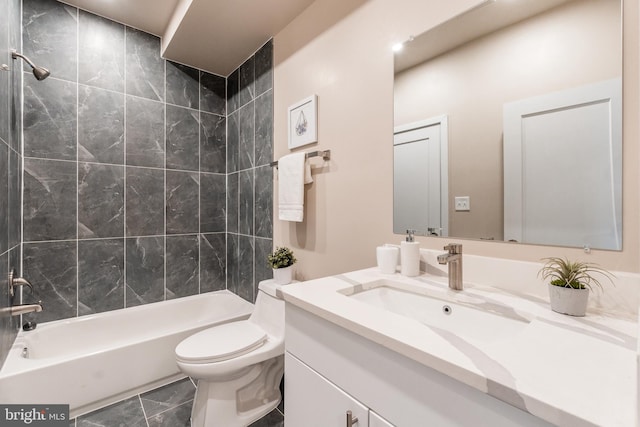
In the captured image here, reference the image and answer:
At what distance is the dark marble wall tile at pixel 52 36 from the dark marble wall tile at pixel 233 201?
1.25 m

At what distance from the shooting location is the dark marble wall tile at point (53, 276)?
183cm

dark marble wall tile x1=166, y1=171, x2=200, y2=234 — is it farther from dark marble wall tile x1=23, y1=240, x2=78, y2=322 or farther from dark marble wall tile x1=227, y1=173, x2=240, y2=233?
dark marble wall tile x1=23, y1=240, x2=78, y2=322

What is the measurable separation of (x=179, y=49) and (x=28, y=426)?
7.88 ft

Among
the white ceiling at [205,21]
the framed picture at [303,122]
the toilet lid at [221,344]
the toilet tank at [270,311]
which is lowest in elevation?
the toilet lid at [221,344]

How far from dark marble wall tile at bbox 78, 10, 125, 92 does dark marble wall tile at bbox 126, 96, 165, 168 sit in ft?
0.54

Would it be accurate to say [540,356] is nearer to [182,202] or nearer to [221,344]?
[221,344]

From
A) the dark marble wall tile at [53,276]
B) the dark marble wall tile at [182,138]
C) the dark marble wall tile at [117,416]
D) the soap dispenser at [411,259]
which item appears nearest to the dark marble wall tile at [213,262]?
A: the dark marble wall tile at [182,138]

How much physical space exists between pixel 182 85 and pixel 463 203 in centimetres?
240

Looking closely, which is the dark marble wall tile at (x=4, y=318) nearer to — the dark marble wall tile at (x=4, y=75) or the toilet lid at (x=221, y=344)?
the dark marble wall tile at (x=4, y=75)

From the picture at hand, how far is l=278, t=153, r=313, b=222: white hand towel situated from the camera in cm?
167

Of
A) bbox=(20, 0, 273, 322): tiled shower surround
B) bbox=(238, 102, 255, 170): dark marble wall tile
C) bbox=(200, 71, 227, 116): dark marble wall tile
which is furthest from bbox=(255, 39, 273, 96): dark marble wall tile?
bbox=(200, 71, 227, 116): dark marble wall tile

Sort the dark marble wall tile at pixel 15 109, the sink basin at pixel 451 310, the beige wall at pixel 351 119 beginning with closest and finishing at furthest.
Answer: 1. the sink basin at pixel 451 310
2. the beige wall at pixel 351 119
3. the dark marble wall tile at pixel 15 109

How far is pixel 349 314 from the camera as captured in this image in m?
0.71

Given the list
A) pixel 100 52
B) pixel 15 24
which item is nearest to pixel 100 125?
pixel 100 52
